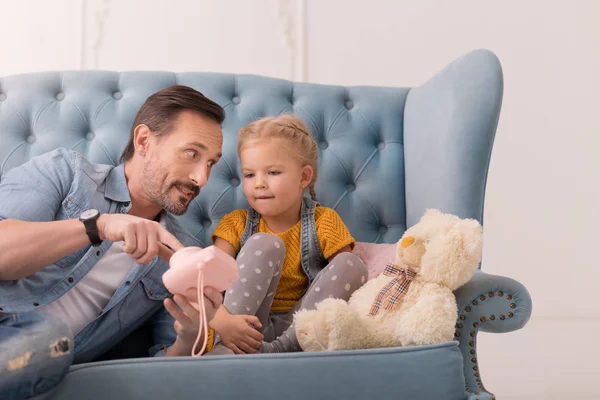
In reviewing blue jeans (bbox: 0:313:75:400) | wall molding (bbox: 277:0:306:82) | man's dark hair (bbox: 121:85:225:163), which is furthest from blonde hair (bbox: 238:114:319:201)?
wall molding (bbox: 277:0:306:82)

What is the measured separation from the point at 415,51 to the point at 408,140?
110 centimetres

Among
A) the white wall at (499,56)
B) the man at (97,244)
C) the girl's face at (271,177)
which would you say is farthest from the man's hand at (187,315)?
the white wall at (499,56)

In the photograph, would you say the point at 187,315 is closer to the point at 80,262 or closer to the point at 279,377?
the point at 279,377

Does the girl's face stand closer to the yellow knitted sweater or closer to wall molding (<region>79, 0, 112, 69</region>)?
the yellow knitted sweater

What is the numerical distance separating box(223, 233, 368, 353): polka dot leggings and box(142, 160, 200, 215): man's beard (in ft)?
0.62

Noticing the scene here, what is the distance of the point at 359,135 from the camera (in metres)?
1.87

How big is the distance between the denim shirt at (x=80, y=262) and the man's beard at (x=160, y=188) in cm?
5

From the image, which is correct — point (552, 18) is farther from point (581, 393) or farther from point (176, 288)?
point (176, 288)

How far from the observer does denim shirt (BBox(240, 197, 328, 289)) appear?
1.55 m

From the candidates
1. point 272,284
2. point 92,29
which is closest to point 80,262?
point 272,284

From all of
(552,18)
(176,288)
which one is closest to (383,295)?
(176,288)

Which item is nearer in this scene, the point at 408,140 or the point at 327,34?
the point at 408,140

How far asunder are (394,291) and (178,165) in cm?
58

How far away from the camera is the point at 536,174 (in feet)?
9.39
